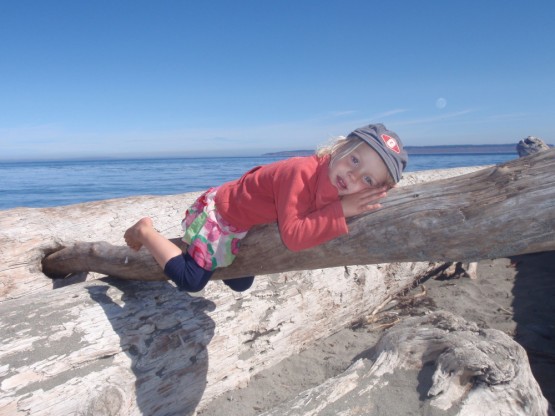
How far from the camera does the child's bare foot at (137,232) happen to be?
3.19 metres

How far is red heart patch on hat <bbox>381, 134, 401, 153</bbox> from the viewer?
237 centimetres

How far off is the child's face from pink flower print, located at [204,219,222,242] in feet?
2.79

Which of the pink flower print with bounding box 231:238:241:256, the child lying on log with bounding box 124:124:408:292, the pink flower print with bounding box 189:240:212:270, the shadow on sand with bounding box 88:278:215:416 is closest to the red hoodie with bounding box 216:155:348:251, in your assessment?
the child lying on log with bounding box 124:124:408:292

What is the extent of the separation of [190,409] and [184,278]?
1060 mm

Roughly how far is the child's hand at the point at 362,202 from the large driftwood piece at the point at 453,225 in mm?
51

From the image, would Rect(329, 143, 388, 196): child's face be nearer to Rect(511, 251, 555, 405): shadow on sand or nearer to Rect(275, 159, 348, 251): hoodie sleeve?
Rect(275, 159, 348, 251): hoodie sleeve

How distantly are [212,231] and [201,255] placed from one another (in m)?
0.17

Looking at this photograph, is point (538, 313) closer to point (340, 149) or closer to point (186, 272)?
point (340, 149)

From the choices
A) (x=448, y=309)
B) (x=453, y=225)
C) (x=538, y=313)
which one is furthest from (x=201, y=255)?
(x=538, y=313)

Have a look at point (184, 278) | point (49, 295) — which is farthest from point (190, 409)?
point (49, 295)

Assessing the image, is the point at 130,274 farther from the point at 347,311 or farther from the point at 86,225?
the point at 347,311

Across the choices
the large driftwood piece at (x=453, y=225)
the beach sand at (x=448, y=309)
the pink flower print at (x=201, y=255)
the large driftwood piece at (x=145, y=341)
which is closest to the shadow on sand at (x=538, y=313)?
the beach sand at (x=448, y=309)

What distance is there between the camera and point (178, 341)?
307 cm

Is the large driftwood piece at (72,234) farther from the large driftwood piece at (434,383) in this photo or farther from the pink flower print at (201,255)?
the large driftwood piece at (434,383)
